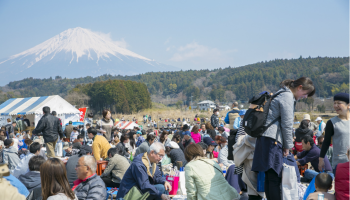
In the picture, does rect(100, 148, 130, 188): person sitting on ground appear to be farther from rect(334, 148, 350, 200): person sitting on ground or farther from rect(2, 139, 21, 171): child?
rect(334, 148, 350, 200): person sitting on ground

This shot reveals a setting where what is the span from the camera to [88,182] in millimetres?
3078

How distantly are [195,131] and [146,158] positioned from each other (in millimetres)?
5275

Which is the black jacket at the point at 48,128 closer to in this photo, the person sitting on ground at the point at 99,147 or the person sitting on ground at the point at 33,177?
the person sitting on ground at the point at 99,147

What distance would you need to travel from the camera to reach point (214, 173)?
3.38 meters

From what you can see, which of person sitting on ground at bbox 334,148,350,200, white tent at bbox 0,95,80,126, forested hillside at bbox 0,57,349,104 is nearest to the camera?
person sitting on ground at bbox 334,148,350,200

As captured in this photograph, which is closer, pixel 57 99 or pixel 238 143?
pixel 238 143

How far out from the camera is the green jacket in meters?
3.29

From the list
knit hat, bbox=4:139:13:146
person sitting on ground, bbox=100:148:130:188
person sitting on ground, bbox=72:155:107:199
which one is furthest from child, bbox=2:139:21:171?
person sitting on ground, bbox=72:155:107:199

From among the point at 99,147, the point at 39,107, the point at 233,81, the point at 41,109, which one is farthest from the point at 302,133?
the point at 233,81

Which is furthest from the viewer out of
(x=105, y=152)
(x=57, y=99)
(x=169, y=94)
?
(x=169, y=94)

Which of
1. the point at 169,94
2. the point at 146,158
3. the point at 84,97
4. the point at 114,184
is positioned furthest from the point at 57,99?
the point at 169,94

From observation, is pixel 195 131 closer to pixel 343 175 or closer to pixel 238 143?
pixel 238 143

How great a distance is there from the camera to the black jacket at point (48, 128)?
6809 millimetres

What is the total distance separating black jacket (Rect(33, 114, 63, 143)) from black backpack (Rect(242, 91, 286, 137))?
17.5 ft
